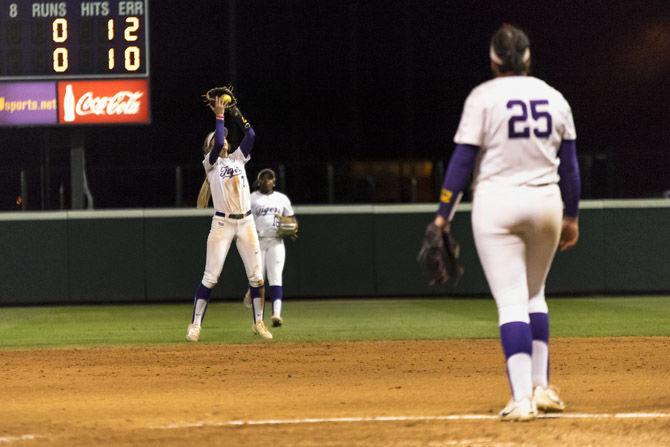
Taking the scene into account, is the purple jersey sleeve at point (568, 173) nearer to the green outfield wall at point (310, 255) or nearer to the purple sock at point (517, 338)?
the purple sock at point (517, 338)

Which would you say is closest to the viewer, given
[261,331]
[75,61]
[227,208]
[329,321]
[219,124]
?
[219,124]

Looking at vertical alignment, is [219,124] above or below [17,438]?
above

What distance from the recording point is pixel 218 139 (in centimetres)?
1072

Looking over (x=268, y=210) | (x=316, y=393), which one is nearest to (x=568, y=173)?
(x=316, y=393)

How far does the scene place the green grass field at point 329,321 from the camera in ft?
39.9

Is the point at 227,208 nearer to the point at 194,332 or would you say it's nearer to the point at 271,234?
the point at 194,332

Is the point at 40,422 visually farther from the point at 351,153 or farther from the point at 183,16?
the point at 183,16

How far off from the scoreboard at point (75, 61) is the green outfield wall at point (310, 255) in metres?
1.91

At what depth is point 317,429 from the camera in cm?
599

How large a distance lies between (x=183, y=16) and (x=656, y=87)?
13.9 m

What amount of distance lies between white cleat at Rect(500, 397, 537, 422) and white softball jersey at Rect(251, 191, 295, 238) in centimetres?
720

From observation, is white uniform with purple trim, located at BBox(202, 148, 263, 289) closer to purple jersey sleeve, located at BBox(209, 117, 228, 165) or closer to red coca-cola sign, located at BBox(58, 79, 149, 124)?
purple jersey sleeve, located at BBox(209, 117, 228, 165)

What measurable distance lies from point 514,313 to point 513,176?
0.67m

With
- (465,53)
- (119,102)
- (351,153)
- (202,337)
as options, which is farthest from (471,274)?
(465,53)
